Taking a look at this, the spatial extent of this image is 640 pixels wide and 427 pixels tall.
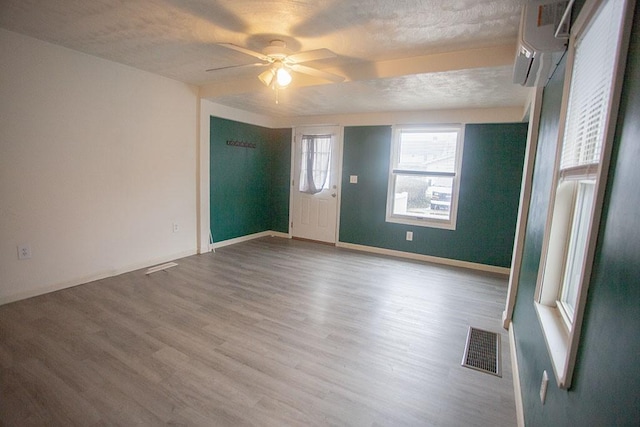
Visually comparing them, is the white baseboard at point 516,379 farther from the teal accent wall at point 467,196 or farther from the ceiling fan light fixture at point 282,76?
the ceiling fan light fixture at point 282,76

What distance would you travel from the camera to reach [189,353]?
7.19ft

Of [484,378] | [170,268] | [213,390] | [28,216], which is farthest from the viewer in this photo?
[170,268]

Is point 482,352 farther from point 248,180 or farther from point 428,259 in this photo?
point 248,180

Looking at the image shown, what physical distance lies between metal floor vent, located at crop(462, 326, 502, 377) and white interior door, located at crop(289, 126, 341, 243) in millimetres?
3194

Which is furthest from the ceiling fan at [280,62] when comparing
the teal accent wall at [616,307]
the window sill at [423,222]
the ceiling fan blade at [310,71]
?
the window sill at [423,222]

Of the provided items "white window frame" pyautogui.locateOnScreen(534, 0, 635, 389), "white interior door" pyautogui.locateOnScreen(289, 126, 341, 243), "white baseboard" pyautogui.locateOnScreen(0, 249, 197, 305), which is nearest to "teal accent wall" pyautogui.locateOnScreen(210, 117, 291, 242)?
"white interior door" pyautogui.locateOnScreen(289, 126, 341, 243)

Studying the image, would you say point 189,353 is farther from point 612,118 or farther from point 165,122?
point 165,122

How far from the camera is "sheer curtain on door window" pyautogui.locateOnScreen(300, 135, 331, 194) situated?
17.9ft

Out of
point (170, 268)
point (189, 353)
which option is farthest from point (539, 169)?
point (170, 268)

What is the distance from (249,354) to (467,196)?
3631 mm

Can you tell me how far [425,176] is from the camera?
4707 millimetres

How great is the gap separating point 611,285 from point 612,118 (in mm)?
449

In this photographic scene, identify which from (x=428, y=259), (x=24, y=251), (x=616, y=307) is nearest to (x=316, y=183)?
(x=428, y=259)

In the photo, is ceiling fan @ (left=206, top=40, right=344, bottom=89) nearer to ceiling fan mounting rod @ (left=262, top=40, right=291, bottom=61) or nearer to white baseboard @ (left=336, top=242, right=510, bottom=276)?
ceiling fan mounting rod @ (left=262, top=40, right=291, bottom=61)
